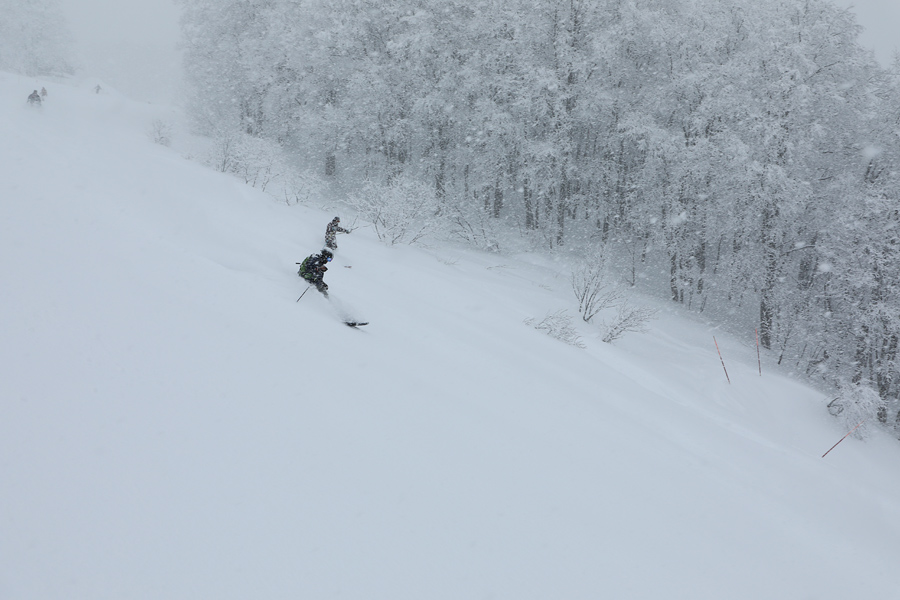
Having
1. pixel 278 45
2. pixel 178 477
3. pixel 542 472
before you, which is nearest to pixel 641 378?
pixel 542 472

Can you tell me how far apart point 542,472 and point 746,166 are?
1601 cm

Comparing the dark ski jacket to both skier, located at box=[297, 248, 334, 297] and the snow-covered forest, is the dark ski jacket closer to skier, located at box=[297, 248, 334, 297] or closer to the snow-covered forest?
skier, located at box=[297, 248, 334, 297]

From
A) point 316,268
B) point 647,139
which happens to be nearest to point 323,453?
point 316,268

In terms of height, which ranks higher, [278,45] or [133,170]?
[278,45]

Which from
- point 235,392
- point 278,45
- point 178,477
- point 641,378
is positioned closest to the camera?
point 178,477

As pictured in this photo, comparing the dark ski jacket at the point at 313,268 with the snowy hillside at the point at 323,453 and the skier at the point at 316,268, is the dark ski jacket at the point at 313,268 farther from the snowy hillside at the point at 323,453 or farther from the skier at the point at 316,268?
the snowy hillside at the point at 323,453

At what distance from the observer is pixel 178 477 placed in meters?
2.61

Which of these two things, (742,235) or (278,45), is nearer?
(742,235)

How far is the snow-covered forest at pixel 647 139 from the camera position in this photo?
1572cm

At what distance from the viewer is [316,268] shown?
6.77 m

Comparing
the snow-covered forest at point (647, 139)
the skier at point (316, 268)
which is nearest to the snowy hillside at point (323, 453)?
the skier at point (316, 268)

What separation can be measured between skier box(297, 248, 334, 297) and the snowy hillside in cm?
25

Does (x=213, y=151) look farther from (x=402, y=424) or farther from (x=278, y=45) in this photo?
(x=402, y=424)

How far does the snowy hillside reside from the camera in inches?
91.1
